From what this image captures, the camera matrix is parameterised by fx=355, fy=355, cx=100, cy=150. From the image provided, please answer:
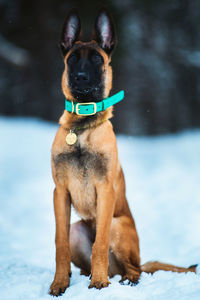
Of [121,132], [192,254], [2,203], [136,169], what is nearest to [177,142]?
[121,132]

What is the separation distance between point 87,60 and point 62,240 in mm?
1491

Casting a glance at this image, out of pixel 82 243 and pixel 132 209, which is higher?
pixel 82 243

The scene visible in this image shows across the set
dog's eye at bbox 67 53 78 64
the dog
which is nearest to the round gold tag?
the dog

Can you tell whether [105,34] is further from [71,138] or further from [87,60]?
[71,138]

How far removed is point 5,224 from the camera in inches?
191

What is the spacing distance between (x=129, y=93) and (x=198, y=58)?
2.45m

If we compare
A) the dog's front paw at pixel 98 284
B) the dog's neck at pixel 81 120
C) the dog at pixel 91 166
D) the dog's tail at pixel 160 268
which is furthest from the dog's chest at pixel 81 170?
the dog's tail at pixel 160 268

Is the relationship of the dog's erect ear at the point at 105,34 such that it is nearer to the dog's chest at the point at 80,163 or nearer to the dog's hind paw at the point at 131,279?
the dog's chest at the point at 80,163

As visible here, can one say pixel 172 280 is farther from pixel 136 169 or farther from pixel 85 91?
pixel 136 169

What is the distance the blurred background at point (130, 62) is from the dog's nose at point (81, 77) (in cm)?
720

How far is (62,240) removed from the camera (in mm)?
2902

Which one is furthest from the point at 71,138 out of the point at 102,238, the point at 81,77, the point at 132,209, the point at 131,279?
the point at 132,209

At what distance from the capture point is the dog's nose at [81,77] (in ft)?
9.32

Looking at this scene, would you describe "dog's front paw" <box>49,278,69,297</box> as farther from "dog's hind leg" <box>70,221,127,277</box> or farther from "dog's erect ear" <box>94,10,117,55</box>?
"dog's erect ear" <box>94,10,117,55</box>
